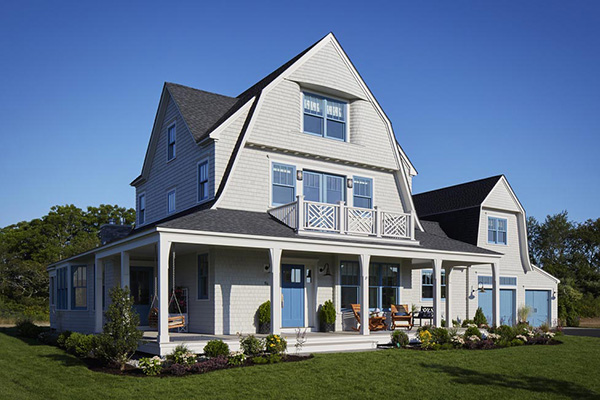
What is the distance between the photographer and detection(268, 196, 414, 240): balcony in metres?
17.7

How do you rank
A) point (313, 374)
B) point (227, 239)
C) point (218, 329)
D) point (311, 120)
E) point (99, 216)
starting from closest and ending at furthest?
1. point (313, 374)
2. point (227, 239)
3. point (218, 329)
4. point (311, 120)
5. point (99, 216)

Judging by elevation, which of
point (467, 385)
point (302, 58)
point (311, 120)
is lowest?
point (467, 385)

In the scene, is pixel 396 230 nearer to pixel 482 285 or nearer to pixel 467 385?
pixel 467 385

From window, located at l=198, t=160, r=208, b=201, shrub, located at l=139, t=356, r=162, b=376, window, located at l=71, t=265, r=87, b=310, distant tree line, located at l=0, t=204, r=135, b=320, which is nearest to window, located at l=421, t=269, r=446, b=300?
window, located at l=198, t=160, r=208, b=201

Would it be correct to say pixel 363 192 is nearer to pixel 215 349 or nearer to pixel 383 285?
pixel 383 285

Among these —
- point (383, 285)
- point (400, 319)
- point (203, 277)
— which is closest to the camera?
point (203, 277)

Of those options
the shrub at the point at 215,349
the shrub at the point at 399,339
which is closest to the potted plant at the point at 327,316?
the shrub at the point at 399,339

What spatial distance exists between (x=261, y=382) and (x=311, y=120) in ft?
36.0

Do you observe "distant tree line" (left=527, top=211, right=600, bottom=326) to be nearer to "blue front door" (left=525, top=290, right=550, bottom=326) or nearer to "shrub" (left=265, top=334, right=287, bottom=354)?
"blue front door" (left=525, top=290, right=550, bottom=326)

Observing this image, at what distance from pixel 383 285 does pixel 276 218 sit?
18.8 ft

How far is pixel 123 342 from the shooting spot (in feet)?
44.4

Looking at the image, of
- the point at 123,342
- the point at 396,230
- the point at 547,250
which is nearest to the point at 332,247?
the point at 396,230

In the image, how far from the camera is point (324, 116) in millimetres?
20969

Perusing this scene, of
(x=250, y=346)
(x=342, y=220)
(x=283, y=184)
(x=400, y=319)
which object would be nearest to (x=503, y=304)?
(x=400, y=319)
